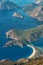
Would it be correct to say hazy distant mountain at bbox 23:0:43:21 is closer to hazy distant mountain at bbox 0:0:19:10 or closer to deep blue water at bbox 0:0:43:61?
deep blue water at bbox 0:0:43:61

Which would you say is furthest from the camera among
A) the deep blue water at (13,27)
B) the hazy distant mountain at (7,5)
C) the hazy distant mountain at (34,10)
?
the hazy distant mountain at (7,5)

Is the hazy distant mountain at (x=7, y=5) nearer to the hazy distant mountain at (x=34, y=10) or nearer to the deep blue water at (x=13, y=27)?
the deep blue water at (x=13, y=27)

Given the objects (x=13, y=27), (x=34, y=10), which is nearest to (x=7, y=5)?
(x=34, y=10)

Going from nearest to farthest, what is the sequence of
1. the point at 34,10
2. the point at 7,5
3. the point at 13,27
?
the point at 13,27 < the point at 34,10 < the point at 7,5

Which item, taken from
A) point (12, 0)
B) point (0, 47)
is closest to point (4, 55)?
point (0, 47)

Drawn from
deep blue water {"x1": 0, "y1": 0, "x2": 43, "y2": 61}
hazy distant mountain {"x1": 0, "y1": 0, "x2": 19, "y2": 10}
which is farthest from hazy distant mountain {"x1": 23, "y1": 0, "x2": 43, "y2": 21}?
hazy distant mountain {"x1": 0, "y1": 0, "x2": 19, "y2": 10}

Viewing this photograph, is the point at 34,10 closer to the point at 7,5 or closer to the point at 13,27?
the point at 7,5

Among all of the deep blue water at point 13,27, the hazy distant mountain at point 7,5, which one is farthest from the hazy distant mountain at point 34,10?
the hazy distant mountain at point 7,5

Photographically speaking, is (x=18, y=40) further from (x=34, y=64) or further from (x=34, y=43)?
(x=34, y=64)
